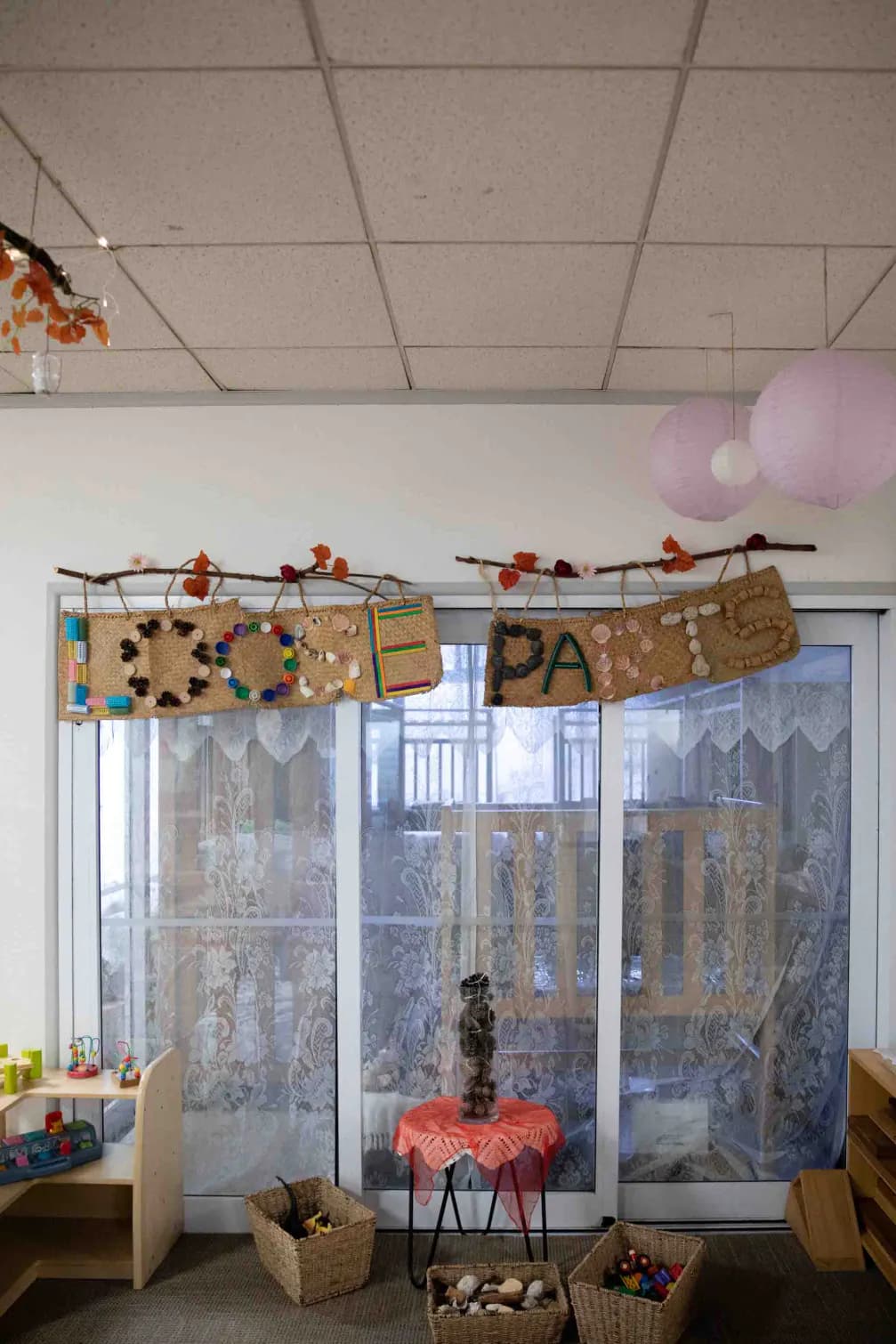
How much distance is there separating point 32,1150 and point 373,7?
118 inches

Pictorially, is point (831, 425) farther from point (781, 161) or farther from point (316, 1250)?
point (316, 1250)

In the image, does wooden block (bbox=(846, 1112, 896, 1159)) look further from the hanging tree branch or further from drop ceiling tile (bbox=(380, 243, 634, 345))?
drop ceiling tile (bbox=(380, 243, 634, 345))

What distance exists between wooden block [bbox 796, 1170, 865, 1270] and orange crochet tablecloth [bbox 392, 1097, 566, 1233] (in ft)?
2.67

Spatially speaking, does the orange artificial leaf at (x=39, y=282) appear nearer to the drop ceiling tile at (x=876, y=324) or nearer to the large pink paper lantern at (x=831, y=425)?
the large pink paper lantern at (x=831, y=425)

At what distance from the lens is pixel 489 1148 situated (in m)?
2.85

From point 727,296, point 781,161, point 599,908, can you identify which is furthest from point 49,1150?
point 781,161

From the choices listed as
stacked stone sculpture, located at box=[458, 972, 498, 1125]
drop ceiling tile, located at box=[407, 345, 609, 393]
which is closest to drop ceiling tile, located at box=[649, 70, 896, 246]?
drop ceiling tile, located at box=[407, 345, 609, 393]

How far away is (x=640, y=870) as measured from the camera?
134 inches

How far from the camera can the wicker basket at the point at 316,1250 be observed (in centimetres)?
291

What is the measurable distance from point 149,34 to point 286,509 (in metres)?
1.84

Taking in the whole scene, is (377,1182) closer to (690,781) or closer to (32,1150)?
(32,1150)

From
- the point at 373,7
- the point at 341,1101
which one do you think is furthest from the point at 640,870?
the point at 373,7

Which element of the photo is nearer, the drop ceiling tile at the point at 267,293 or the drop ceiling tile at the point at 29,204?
the drop ceiling tile at the point at 29,204

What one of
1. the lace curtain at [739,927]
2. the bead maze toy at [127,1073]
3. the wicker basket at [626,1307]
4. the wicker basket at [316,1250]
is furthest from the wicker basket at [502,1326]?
the bead maze toy at [127,1073]
